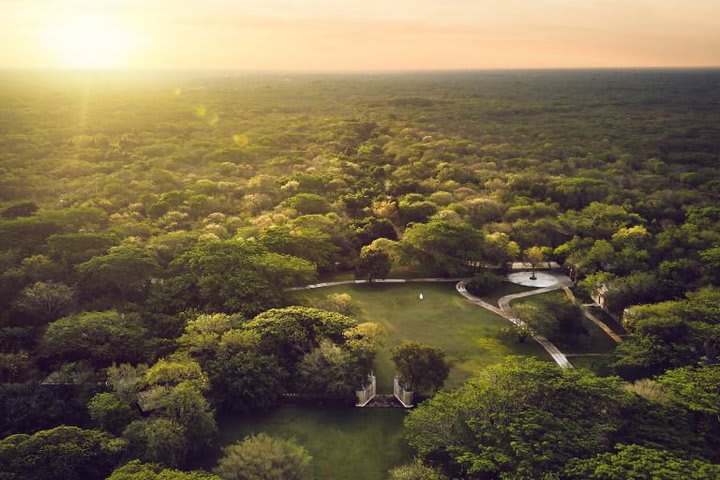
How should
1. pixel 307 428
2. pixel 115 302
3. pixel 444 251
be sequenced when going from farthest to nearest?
pixel 444 251 → pixel 115 302 → pixel 307 428

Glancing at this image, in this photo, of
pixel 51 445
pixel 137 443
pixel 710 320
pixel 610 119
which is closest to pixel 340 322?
pixel 137 443

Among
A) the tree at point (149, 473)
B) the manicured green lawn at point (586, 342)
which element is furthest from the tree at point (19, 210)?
the manicured green lawn at point (586, 342)

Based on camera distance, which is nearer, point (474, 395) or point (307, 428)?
point (474, 395)

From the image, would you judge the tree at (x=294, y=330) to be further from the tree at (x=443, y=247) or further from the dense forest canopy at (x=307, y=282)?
the tree at (x=443, y=247)

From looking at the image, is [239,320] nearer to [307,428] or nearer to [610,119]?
[307,428]

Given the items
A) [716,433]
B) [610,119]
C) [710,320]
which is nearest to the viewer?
[716,433]

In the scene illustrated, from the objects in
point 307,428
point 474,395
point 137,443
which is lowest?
point 307,428
